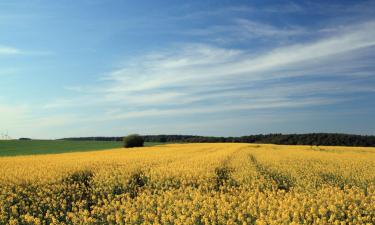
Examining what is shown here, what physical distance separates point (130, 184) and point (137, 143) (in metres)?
49.4

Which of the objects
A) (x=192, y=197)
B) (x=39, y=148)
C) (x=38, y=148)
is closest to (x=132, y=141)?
(x=39, y=148)

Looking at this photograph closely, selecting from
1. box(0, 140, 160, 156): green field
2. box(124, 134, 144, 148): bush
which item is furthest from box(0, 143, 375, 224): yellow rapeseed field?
box(124, 134, 144, 148): bush

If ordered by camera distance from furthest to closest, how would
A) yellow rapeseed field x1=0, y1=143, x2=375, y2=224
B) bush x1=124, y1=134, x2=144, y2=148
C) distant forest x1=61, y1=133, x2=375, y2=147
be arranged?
distant forest x1=61, y1=133, x2=375, y2=147 < bush x1=124, y1=134, x2=144, y2=148 < yellow rapeseed field x1=0, y1=143, x2=375, y2=224

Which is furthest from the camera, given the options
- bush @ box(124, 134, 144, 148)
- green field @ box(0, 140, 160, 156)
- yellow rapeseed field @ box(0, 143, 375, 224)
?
bush @ box(124, 134, 144, 148)

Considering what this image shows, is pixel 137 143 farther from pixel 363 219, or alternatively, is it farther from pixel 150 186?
pixel 363 219

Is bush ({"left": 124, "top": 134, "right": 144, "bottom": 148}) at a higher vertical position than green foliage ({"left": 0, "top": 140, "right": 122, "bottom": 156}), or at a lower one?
higher

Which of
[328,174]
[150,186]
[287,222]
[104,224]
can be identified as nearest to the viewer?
[287,222]

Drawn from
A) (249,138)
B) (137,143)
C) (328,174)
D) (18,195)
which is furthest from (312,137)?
(18,195)

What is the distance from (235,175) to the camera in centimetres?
1659

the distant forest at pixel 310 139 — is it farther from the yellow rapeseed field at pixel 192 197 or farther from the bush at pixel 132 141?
the yellow rapeseed field at pixel 192 197

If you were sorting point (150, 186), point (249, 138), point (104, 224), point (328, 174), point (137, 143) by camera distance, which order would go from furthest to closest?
point (249, 138)
point (137, 143)
point (328, 174)
point (150, 186)
point (104, 224)

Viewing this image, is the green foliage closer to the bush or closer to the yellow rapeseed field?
the bush

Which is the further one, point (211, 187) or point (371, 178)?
point (371, 178)

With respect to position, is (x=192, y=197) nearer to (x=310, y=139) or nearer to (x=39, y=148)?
(x=39, y=148)
